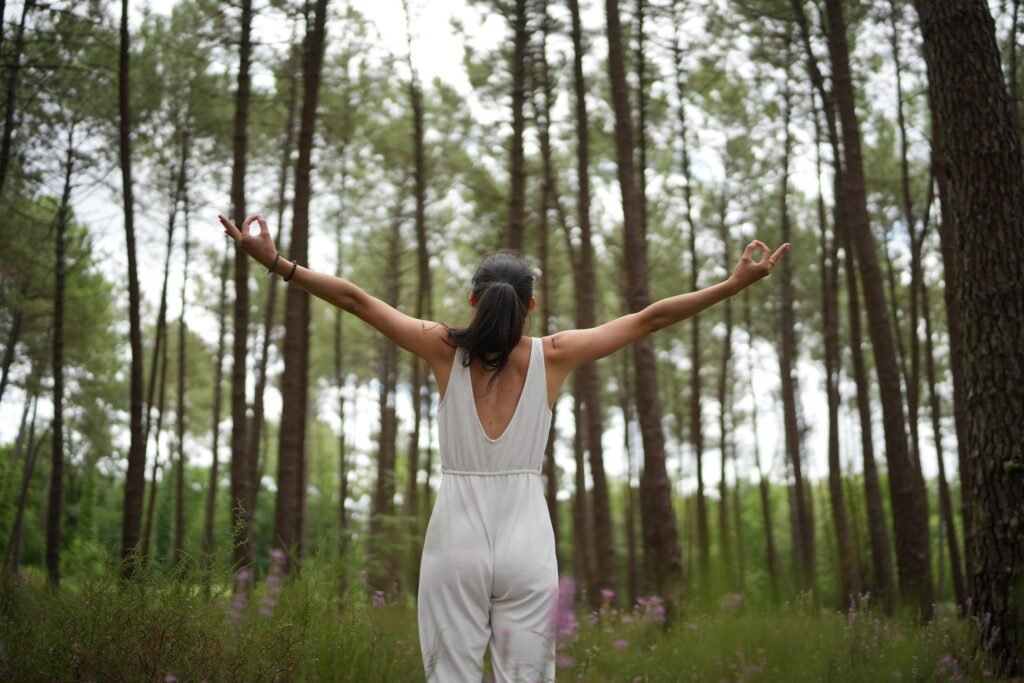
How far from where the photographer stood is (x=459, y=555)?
3.12m

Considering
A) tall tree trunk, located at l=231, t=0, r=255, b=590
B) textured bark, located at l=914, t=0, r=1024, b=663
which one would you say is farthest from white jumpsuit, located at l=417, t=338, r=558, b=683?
tall tree trunk, located at l=231, t=0, r=255, b=590

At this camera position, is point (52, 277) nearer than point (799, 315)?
Yes

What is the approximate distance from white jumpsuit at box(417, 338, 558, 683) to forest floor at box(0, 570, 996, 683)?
1.30 ft

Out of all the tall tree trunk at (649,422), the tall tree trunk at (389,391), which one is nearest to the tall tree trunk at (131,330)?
the tall tree trunk at (649,422)

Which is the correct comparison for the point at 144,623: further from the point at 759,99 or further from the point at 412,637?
the point at 759,99

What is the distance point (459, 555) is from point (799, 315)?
75.3ft

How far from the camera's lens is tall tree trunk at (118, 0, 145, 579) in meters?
10.1

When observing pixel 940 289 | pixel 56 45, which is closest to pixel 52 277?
pixel 56 45

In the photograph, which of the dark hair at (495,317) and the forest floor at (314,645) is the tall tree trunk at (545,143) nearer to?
the forest floor at (314,645)

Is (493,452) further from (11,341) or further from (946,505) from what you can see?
(11,341)

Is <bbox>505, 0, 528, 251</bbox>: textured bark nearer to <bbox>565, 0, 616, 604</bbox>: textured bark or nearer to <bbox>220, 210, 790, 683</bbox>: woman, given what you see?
<bbox>565, 0, 616, 604</bbox>: textured bark

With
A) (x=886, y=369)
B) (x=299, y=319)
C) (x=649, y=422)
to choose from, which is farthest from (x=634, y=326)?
(x=299, y=319)

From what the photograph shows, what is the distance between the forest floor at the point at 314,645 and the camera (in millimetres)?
4043

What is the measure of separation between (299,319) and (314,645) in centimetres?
725
